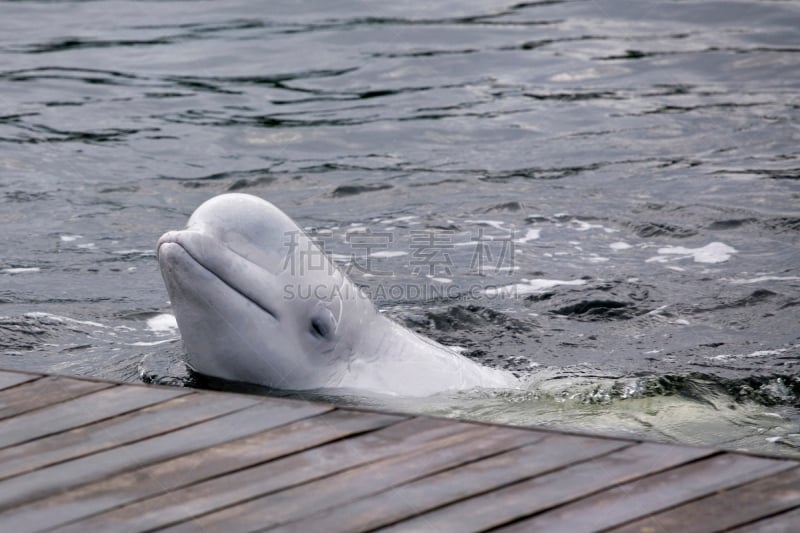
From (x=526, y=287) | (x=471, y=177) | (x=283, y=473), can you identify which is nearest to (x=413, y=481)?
(x=283, y=473)

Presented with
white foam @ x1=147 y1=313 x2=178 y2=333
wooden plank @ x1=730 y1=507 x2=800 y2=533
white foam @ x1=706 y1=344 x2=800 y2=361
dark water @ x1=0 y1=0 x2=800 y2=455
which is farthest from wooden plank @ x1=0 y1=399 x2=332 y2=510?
white foam @ x1=706 y1=344 x2=800 y2=361

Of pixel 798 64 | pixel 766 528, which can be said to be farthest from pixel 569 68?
pixel 766 528

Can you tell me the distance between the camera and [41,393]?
14.7ft

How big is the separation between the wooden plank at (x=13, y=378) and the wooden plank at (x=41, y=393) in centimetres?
4

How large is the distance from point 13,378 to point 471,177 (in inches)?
293

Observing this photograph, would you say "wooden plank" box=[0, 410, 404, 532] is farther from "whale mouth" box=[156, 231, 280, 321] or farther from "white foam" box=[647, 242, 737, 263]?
"white foam" box=[647, 242, 737, 263]

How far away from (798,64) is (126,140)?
27.3 feet

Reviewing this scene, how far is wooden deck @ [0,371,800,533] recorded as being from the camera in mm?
3428

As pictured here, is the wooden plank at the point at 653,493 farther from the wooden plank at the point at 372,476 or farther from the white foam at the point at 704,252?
the white foam at the point at 704,252

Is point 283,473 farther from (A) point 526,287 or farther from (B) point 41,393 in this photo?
(A) point 526,287

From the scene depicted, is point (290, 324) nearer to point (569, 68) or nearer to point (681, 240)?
point (681, 240)

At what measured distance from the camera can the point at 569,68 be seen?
1502cm

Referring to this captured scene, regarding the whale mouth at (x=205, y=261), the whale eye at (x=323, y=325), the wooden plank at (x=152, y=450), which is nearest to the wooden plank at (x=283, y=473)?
the wooden plank at (x=152, y=450)

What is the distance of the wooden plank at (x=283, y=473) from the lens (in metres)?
3.49
